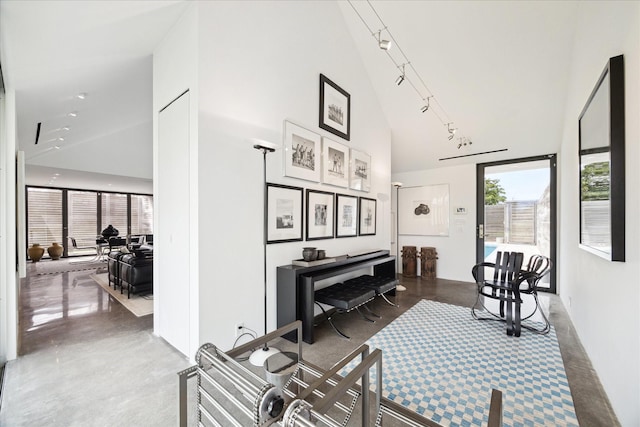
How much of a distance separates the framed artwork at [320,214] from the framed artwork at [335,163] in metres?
0.23

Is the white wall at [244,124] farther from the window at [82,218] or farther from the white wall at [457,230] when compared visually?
the window at [82,218]

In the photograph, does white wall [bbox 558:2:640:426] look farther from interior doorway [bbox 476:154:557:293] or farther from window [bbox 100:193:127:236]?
window [bbox 100:193:127:236]

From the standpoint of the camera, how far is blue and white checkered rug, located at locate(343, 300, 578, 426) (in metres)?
1.81

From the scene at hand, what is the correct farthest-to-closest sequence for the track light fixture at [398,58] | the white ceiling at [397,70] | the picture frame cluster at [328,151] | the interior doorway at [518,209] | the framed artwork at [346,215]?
the interior doorway at [518,209] → the framed artwork at [346,215] → the track light fixture at [398,58] → the picture frame cluster at [328,151] → the white ceiling at [397,70]

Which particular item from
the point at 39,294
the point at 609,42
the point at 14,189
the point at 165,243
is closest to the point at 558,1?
the point at 609,42

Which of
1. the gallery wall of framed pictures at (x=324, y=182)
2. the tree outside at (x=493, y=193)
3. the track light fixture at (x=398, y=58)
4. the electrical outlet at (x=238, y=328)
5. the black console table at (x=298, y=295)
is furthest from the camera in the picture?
the tree outside at (x=493, y=193)

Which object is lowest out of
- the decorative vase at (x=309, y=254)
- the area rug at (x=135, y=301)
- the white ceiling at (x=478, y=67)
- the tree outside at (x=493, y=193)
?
the area rug at (x=135, y=301)

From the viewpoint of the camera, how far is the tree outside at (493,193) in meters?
5.49

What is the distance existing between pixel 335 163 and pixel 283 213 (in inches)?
49.3

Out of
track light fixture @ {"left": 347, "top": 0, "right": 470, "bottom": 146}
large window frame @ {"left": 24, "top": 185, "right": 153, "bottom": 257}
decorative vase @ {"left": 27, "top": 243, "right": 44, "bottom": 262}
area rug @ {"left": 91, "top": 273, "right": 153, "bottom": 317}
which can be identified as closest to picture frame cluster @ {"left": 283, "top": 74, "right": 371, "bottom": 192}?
track light fixture @ {"left": 347, "top": 0, "right": 470, "bottom": 146}

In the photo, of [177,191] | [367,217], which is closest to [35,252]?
[177,191]

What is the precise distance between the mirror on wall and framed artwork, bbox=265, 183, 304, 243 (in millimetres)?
2642

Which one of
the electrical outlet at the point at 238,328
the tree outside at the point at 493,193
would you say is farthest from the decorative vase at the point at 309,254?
the tree outside at the point at 493,193

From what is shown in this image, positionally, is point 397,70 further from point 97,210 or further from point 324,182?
point 97,210
